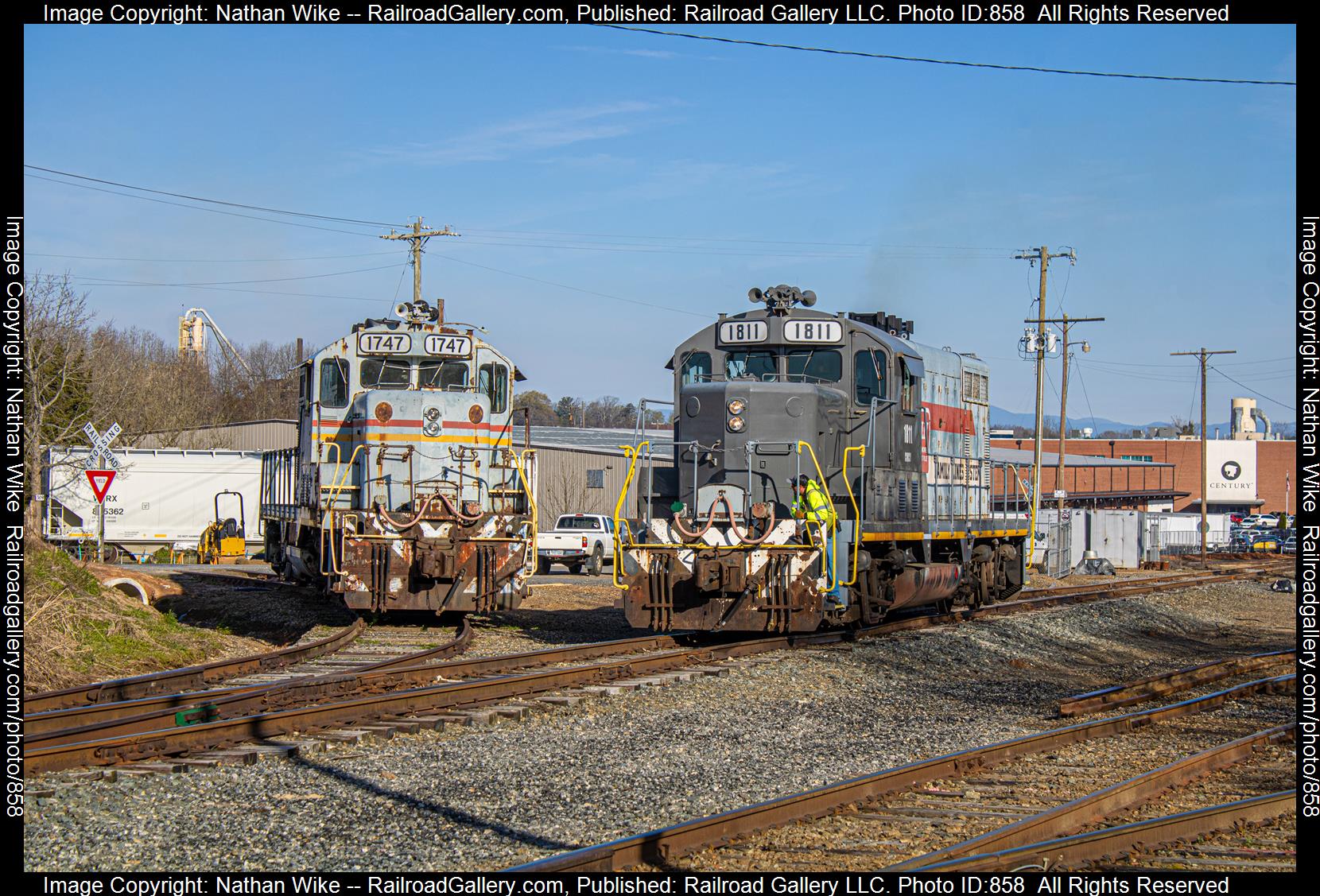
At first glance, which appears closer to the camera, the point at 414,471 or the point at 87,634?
the point at 87,634

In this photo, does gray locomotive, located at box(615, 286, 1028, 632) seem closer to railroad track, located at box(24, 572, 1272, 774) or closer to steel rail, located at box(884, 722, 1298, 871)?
railroad track, located at box(24, 572, 1272, 774)

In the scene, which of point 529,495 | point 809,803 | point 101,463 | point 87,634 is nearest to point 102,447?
point 101,463

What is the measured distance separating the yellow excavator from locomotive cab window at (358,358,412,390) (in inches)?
681

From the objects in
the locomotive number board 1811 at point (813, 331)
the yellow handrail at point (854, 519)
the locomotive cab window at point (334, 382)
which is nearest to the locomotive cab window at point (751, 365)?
the locomotive number board 1811 at point (813, 331)

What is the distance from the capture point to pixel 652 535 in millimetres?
11891

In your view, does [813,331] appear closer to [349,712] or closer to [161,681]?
[349,712]

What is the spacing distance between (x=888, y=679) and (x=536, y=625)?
221 inches

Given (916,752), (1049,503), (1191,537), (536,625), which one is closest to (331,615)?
(536,625)

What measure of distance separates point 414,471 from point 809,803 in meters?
9.50

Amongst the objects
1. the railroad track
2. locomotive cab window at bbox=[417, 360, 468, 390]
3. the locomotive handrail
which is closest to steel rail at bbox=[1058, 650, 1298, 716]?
the railroad track

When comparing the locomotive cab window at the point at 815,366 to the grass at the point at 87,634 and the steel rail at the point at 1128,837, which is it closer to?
the grass at the point at 87,634

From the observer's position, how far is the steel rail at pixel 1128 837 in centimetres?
482

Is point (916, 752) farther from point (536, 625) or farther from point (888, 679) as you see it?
point (536, 625)

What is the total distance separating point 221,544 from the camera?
1200 inches
